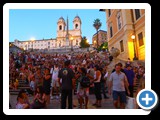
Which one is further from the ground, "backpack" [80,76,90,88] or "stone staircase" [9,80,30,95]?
"backpack" [80,76,90,88]

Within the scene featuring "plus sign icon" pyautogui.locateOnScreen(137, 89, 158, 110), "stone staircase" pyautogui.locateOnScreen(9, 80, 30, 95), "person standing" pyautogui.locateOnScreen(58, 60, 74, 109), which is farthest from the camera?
"stone staircase" pyautogui.locateOnScreen(9, 80, 30, 95)

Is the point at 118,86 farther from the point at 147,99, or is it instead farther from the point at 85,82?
the point at 147,99

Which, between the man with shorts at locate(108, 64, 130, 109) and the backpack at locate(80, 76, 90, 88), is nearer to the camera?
the man with shorts at locate(108, 64, 130, 109)

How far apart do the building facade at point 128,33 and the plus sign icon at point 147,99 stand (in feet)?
38.6

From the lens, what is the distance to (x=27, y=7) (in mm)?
4695

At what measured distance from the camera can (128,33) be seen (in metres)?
19.3

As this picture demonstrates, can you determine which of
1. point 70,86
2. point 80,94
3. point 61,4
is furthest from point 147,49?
point 80,94

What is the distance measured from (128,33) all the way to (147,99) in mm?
15764

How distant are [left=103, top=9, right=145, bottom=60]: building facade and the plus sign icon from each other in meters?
11.8

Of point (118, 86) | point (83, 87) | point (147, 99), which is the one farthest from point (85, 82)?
point (147, 99)

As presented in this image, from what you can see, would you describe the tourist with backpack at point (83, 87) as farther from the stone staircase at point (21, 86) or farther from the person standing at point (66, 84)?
the stone staircase at point (21, 86)

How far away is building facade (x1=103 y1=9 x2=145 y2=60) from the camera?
1694cm

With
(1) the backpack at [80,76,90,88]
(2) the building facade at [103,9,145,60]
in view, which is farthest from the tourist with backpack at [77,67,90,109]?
(2) the building facade at [103,9,145,60]

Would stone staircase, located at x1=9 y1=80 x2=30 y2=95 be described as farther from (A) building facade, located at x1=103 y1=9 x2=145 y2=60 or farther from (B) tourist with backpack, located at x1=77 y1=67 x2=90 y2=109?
(A) building facade, located at x1=103 y1=9 x2=145 y2=60
